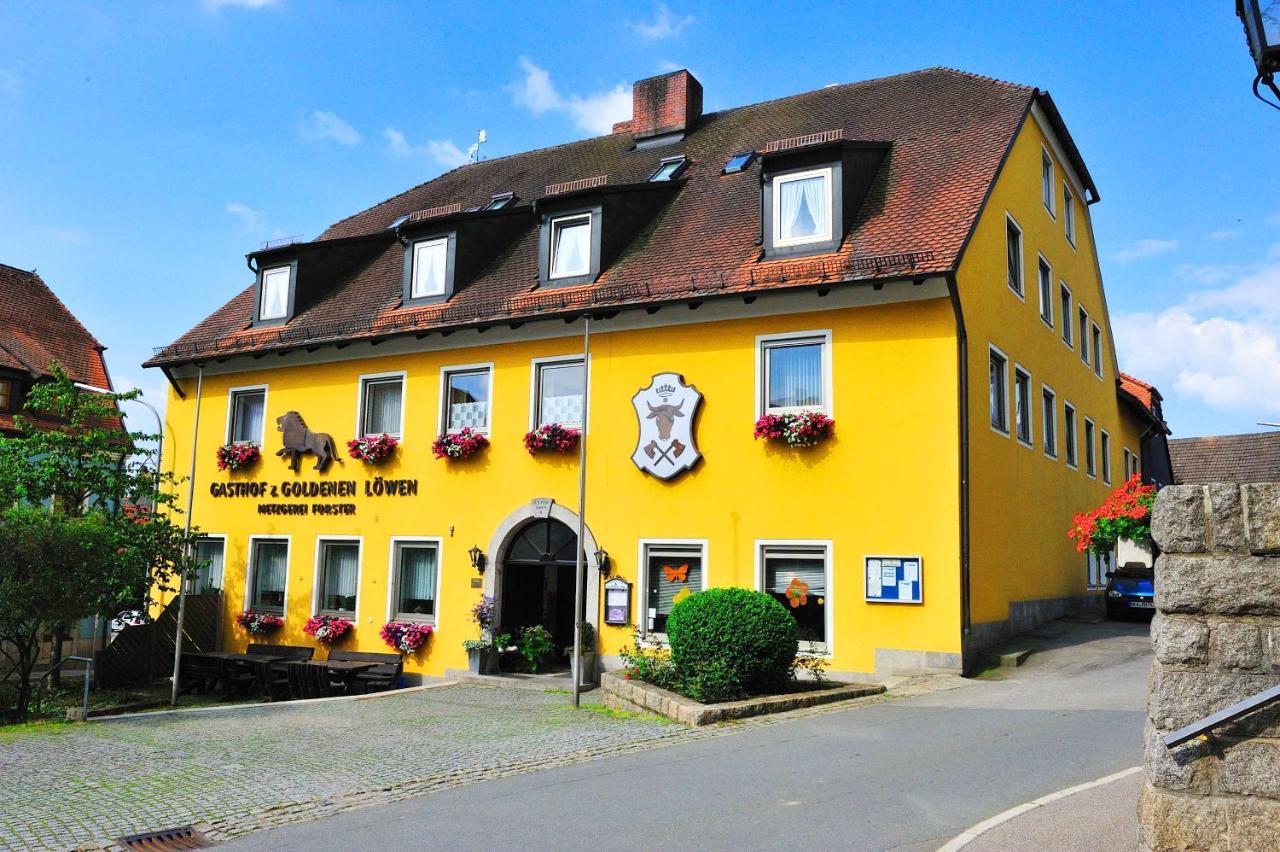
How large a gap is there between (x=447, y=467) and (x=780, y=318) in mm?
6803

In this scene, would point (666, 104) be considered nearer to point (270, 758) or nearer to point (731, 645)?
point (731, 645)

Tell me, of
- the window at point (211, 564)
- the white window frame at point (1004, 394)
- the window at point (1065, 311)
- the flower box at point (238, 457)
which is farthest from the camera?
the window at point (1065, 311)

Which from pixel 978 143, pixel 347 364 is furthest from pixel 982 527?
pixel 347 364

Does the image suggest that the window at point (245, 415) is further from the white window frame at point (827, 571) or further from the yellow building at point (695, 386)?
the white window frame at point (827, 571)

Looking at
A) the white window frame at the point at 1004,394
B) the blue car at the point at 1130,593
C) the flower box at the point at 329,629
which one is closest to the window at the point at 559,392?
the flower box at the point at 329,629

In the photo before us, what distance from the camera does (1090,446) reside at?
2550cm

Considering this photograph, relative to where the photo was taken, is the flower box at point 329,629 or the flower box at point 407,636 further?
the flower box at point 329,629

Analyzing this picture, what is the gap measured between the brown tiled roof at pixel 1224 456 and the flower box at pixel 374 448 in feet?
114

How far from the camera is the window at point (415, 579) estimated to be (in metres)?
19.3

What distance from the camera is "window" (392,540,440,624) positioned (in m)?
19.3

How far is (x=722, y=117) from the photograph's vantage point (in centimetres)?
2345

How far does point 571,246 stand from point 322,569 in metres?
7.96

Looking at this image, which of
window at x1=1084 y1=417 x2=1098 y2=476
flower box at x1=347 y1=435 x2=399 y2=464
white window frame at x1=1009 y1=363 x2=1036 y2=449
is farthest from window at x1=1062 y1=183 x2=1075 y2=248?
flower box at x1=347 y1=435 x2=399 y2=464

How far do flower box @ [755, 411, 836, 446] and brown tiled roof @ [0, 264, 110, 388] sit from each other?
929 inches
